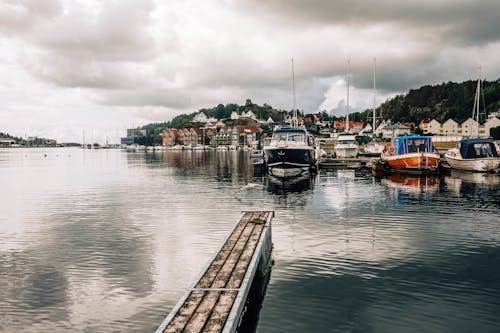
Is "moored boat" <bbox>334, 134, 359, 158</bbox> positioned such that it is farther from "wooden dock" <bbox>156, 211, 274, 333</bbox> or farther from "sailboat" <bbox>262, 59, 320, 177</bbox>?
"wooden dock" <bbox>156, 211, 274, 333</bbox>

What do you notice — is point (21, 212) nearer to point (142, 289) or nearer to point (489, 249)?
point (142, 289)

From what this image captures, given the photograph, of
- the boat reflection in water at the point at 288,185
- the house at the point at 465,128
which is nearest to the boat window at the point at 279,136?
the boat reflection in water at the point at 288,185

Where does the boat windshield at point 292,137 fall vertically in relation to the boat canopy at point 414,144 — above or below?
above

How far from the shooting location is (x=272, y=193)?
128ft

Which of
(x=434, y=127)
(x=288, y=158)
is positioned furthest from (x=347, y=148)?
(x=434, y=127)

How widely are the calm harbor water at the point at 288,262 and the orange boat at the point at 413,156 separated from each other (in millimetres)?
17934

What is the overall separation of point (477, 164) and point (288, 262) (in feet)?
156

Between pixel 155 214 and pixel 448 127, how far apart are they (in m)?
186

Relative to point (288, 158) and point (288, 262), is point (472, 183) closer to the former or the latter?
point (288, 158)

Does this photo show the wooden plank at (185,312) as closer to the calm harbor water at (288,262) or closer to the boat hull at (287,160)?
the calm harbor water at (288,262)

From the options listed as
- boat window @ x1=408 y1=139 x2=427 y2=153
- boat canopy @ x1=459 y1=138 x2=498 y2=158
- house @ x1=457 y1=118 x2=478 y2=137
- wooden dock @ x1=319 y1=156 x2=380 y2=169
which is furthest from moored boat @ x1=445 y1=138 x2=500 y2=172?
house @ x1=457 y1=118 x2=478 y2=137

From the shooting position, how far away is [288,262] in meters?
16.5

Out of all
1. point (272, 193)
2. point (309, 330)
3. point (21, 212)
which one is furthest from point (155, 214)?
point (309, 330)

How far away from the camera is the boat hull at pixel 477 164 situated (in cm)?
5234
